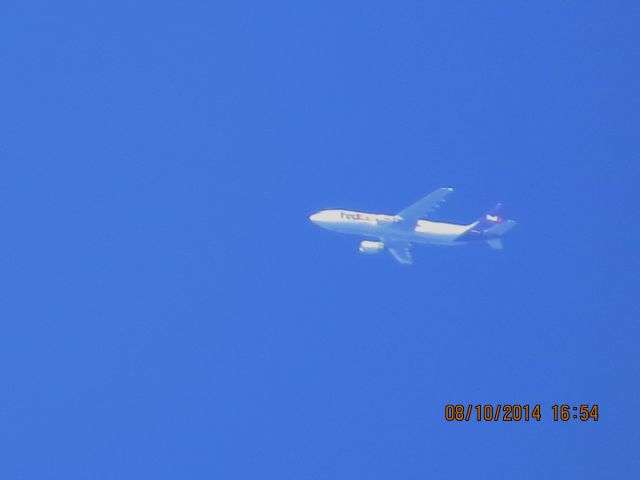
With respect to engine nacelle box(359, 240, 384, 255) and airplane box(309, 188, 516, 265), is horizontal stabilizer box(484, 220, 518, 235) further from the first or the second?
engine nacelle box(359, 240, 384, 255)

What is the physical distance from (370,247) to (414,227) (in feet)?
11.8

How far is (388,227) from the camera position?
2675 inches

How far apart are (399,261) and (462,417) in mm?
11703

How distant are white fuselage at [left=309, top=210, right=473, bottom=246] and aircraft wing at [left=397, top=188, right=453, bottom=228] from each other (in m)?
0.34

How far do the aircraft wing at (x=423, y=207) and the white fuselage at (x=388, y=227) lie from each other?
341mm

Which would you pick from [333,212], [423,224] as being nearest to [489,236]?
[423,224]

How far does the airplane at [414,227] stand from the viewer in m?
67.7

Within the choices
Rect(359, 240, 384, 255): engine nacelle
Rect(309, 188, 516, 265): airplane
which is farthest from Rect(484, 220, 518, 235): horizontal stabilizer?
Rect(359, 240, 384, 255): engine nacelle

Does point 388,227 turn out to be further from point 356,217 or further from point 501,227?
point 501,227

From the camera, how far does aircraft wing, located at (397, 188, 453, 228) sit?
66562 mm

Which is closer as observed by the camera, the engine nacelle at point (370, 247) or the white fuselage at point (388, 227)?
the white fuselage at point (388, 227)

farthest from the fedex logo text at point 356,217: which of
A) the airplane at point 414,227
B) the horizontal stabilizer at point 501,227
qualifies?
the horizontal stabilizer at point 501,227

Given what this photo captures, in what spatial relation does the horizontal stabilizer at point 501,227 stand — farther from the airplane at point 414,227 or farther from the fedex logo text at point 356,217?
the fedex logo text at point 356,217

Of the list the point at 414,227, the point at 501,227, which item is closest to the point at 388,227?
the point at 414,227
